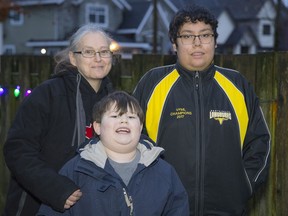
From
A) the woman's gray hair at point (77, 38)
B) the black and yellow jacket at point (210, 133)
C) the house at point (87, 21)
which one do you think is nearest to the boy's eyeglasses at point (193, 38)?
the black and yellow jacket at point (210, 133)

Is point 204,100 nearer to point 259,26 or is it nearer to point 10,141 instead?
point 10,141

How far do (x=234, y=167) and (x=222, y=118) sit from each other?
0.32 meters

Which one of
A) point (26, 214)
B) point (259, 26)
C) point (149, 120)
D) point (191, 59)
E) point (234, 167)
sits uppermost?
point (259, 26)

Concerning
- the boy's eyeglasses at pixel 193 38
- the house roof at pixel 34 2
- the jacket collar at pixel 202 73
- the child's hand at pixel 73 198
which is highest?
the house roof at pixel 34 2

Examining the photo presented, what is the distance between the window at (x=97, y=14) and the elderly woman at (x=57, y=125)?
37.6 meters

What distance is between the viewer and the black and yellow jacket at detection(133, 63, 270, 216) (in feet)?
11.0

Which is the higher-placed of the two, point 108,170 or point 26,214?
point 108,170

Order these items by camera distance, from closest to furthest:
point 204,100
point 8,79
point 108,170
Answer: point 108,170, point 204,100, point 8,79

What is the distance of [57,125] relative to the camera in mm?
3340

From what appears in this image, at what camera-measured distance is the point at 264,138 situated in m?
3.51

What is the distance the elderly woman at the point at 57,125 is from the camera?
3.07 meters

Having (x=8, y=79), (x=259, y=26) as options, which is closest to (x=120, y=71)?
(x=8, y=79)

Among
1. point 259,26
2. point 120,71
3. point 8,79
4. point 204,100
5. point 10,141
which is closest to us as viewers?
point 10,141

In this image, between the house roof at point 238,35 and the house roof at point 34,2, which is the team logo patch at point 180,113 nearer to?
the house roof at point 34,2
